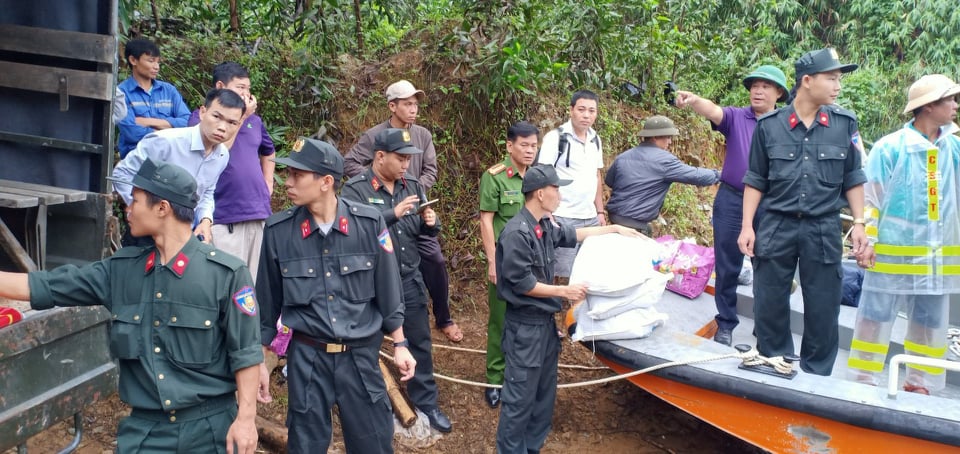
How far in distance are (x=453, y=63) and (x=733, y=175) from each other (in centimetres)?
300

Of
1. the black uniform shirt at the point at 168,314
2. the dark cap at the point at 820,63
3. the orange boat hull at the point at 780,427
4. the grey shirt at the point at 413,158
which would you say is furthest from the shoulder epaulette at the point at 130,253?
the dark cap at the point at 820,63

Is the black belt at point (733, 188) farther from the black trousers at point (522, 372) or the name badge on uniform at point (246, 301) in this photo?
the name badge on uniform at point (246, 301)

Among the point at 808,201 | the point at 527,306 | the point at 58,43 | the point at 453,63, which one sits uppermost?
the point at 453,63

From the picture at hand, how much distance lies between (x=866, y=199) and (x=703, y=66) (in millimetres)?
5501

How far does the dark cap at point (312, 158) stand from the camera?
3.08 metres

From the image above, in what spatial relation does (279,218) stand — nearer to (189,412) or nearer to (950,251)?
(189,412)

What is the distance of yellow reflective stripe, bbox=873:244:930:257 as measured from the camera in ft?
13.8

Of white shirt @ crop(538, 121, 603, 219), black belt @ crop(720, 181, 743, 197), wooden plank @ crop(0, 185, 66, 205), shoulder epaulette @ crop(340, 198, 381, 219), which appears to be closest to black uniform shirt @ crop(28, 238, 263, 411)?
shoulder epaulette @ crop(340, 198, 381, 219)

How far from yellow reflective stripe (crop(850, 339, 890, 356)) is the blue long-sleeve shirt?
438 centimetres

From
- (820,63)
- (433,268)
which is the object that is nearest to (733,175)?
(820,63)

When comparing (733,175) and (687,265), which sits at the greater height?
(733,175)

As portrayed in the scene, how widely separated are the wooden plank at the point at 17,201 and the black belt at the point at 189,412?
1250 millimetres

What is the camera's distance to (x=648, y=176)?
5.30m

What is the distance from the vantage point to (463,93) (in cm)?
677
